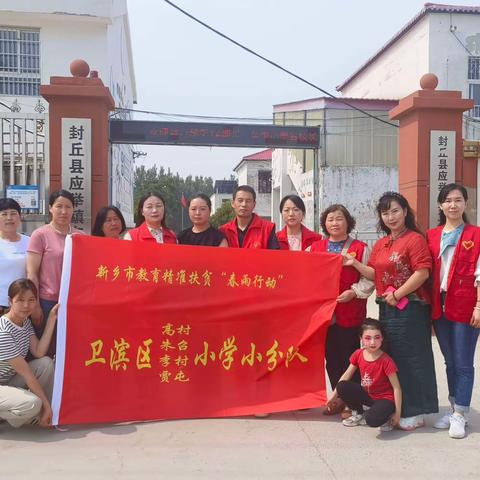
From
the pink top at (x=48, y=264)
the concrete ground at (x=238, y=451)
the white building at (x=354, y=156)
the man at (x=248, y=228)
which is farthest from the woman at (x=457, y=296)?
the white building at (x=354, y=156)

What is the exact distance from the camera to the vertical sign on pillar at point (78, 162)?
5297 millimetres

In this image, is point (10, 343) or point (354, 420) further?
point (354, 420)

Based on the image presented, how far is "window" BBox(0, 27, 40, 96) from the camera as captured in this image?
40.2ft

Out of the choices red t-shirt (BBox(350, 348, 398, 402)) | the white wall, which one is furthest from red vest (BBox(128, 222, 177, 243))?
the white wall

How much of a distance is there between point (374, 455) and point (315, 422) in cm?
55

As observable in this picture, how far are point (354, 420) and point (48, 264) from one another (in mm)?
2097

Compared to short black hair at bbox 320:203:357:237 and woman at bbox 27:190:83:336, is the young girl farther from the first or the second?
short black hair at bbox 320:203:357:237

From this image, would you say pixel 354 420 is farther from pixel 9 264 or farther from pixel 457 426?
pixel 9 264

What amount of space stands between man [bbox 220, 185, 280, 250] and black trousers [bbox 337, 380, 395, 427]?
1.04 m

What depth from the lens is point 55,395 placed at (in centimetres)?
307

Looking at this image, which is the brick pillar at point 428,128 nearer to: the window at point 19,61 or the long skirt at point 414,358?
the long skirt at point 414,358

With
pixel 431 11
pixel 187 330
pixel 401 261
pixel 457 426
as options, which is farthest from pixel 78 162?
pixel 431 11

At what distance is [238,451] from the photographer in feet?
9.21

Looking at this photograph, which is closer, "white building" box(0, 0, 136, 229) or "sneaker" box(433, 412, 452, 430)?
"sneaker" box(433, 412, 452, 430)
